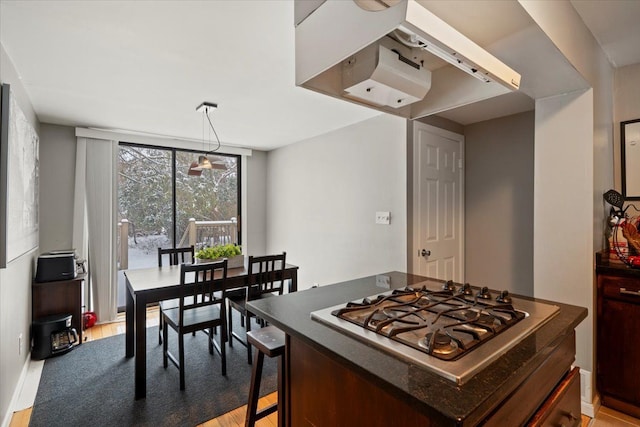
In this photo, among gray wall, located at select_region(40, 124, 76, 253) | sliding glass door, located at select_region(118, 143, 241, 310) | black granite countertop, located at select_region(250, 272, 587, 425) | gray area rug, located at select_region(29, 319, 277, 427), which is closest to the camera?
black granite countertop, located at select_region(250, 272, 587, 425)

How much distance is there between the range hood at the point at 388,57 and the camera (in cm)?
86

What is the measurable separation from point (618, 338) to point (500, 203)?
4.97ft

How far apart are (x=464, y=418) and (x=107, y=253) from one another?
4.24m

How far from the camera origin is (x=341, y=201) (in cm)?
383

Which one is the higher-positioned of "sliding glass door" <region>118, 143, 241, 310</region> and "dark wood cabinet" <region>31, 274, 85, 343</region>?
"sliding glass door" <region>118, 143, 241, 310</region>

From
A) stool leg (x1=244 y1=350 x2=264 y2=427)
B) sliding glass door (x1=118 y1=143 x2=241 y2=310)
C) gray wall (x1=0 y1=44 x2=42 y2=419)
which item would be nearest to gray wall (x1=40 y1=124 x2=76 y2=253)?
sliding glass door (x1=118 y1=143 x2=241 y2=310)

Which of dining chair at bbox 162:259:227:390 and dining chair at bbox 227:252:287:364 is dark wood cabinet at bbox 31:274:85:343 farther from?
dining chair at bbox 227:252:287:364

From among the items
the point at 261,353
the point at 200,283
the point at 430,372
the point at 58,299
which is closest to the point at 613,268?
the point at 430,372

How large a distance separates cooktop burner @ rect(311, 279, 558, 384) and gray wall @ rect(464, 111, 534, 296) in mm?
2016

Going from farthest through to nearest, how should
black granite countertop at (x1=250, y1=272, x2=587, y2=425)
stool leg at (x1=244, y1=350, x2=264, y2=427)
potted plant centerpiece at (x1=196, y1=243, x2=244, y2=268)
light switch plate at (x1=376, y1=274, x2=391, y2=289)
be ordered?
potted plant centerpiece at (x1=196, y1=243, x2=244, y2=268) < light switch plate at (x1=376, y1=274, x2=391, y2=289) < stool leg at (x1=244, y1=350, x2=264, y2=427) < black granite countertop at (x1=250, y1=272, x2=587, y2=425)

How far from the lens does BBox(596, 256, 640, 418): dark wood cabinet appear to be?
76.1 inches

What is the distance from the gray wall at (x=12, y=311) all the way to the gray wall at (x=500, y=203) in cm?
383

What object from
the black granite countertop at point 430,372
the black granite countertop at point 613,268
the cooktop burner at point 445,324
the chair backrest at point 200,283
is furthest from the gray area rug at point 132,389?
the black granite countertop at point 613,268

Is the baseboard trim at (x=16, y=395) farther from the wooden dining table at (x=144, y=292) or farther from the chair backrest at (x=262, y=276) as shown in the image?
the chair backrest at (x=262, y=276)
